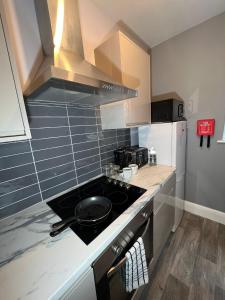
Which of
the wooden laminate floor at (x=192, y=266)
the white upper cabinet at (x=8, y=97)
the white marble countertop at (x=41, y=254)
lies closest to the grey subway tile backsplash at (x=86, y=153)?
the white marble countertop at (x=41, y=254)

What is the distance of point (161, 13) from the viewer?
129 centimetres

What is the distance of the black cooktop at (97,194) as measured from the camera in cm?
69

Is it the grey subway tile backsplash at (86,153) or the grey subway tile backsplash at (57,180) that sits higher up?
the grey subway tile backsplash at (86,153)

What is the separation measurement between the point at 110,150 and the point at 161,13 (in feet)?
4.78

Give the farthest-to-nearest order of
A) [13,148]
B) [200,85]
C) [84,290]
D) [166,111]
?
[200,85], [166,111], [13,148], [84,290]

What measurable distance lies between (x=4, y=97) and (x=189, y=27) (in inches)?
79.6

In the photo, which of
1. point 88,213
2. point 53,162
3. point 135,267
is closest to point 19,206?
point 53,162

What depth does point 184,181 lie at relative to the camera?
1.84m

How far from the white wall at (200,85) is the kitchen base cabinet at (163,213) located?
58cm

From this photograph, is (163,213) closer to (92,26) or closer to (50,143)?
(50,143)

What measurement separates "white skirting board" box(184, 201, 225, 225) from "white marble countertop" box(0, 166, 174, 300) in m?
1.46

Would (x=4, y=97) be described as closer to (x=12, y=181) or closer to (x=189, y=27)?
(x=12, y=181)

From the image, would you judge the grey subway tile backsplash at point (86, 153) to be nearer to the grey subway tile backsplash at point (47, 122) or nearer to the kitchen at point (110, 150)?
the kitchen at point (110, 150)

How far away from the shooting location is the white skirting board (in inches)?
66.4
